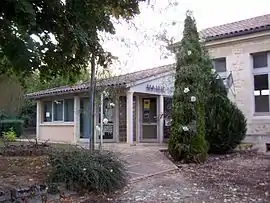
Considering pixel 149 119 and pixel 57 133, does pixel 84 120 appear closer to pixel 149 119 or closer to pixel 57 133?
pixel 57 133

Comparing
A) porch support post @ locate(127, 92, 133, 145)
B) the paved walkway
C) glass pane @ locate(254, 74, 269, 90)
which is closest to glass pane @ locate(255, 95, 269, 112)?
glass pane @ locate(254, 74, 269, 90)

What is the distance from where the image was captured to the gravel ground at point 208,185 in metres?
7.58

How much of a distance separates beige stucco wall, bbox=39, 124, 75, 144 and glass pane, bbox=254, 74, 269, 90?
9.60m

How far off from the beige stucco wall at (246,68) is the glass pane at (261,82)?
225 millimetres

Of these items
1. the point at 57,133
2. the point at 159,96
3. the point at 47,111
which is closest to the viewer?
the point at 159,96

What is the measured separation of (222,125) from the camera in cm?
1380

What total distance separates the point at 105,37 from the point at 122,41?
802mm

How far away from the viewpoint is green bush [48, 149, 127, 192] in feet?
25.3

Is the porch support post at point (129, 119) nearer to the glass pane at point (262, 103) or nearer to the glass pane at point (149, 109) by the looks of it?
the glass pane at point (149, 109)

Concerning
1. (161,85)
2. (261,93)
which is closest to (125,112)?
(161,85)

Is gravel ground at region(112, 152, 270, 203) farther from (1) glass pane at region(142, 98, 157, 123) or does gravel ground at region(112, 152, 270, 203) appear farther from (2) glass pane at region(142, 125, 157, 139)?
(1) glass pane at region(142, 98, 157, 123)

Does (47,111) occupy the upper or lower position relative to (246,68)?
lower

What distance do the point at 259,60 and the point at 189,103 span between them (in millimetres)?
5211

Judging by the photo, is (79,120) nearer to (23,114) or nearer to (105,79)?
(105,79)
